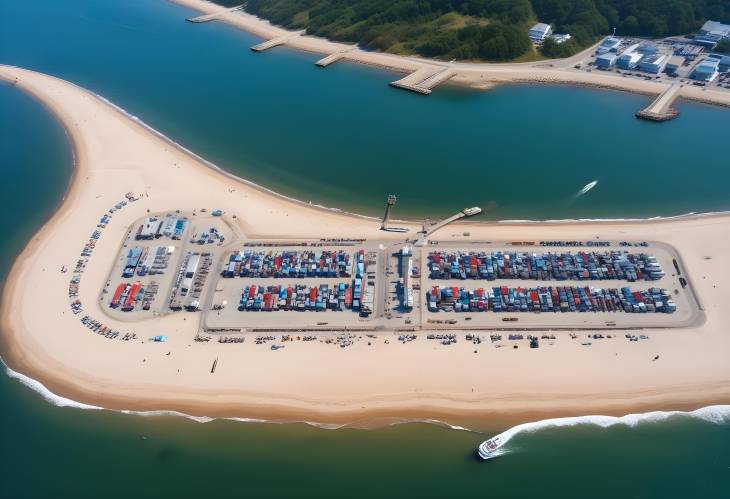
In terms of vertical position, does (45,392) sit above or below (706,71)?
below

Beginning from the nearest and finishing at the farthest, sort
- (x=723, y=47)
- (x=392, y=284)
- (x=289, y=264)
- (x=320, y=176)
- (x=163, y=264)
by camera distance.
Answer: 1. (x=392, y=284)
2. (x=289, y=264)
3. (x=163, y=264)
4. (x=320, y=176)
5. (x=723, y=47)

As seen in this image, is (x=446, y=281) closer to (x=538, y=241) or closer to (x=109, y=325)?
(x=538, y=241)

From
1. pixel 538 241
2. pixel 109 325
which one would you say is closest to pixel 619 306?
pixel 538 241

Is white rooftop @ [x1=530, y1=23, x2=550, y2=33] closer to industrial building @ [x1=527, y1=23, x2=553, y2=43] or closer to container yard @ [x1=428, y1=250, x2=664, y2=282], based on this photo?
industrial building @ [x1=527, y1=23, x2=553, y2=43]

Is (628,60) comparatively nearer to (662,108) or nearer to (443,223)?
(662,108)

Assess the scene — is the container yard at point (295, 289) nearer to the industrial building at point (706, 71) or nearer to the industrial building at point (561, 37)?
the industrial building at point (561, 37)

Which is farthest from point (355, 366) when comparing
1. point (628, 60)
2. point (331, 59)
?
point (628, 60)
